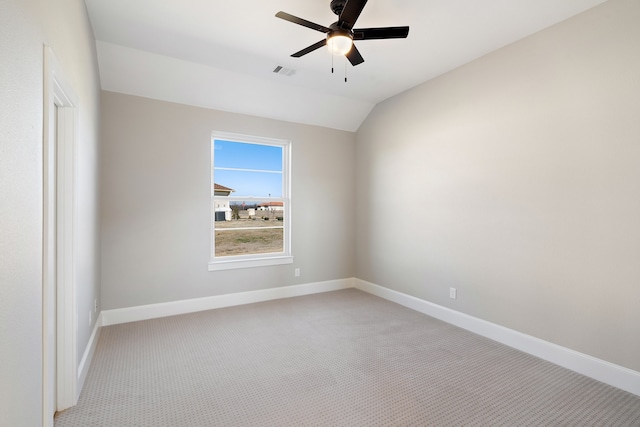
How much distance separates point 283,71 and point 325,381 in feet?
10.7

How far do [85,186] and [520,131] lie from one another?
387 centimetres

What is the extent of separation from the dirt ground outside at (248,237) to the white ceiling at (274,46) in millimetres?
1555

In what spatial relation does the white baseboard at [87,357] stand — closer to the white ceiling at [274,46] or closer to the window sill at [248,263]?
the window sill at [248,263]

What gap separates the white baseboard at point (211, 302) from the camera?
11.5 feet

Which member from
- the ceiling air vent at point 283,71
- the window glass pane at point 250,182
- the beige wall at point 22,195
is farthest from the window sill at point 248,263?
the beige wall at point 22,195

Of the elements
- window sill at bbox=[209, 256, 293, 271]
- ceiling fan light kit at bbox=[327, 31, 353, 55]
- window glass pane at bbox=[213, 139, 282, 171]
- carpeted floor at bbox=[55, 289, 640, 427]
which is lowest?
carpeted floor at bbox=[55, 289, 640, 427]

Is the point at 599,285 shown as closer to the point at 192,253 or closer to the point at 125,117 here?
the point at 192,253

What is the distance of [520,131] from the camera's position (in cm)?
295

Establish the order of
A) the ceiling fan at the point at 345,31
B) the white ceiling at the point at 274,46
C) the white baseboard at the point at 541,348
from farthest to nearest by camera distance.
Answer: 1. the white ceiling at the point at 274,46
2. the white baseboard at the point at 541,348
3. the ceiling fan at the point at 345,31

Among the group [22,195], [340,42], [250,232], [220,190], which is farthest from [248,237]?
[22,195]

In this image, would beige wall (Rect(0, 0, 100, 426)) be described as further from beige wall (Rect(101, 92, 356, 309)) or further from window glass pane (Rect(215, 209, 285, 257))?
window glass pane (Rect(215, 209, 285, 257))

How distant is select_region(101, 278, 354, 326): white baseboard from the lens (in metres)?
3.51

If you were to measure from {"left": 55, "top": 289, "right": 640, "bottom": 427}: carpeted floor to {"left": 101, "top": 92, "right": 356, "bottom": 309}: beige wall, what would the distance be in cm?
55

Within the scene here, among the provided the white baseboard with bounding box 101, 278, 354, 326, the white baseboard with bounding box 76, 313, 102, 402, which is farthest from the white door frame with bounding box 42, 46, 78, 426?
the white baseboard with bounding box 101, 278, 354, 326
